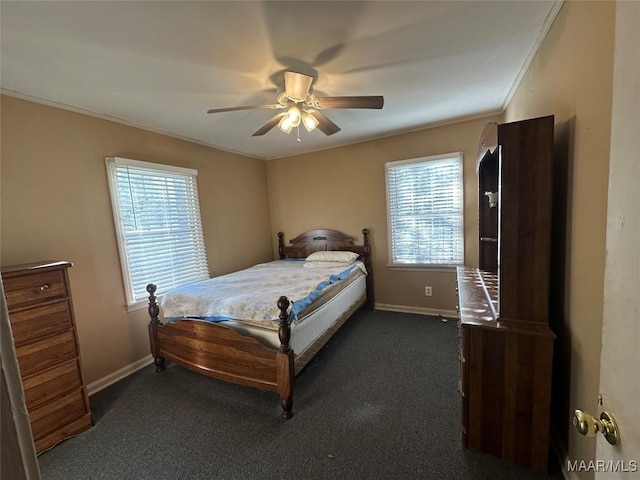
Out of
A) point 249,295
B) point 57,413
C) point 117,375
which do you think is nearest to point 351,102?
point 249,295

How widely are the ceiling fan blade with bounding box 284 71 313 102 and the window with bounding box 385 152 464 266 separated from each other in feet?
6.67

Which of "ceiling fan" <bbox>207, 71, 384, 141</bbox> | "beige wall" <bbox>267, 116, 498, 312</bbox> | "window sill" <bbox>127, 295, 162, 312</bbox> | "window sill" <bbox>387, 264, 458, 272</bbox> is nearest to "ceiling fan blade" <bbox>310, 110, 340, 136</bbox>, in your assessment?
"ceiling fan" <bbox>207, 71, 384, 141</bbox>

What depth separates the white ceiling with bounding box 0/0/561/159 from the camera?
1.40 meters

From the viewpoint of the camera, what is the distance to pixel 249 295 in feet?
7.44

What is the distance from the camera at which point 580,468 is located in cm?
128

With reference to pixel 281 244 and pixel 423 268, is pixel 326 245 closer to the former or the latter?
pixel 281 244

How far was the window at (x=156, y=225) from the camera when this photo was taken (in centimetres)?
263

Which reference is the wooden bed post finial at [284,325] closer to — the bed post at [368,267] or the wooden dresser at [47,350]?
the wooden dresser at [47,350]

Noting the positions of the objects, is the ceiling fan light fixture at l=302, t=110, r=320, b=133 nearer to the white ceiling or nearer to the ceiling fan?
the ceiling fan

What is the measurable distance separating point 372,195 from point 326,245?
40.2 inches

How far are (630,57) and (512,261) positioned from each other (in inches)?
46.1

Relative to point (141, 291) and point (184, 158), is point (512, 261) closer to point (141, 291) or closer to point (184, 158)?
point (141, 291)

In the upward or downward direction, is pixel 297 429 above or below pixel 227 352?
below

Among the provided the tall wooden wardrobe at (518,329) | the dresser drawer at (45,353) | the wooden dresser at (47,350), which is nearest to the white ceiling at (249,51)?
the tall wooden wardrobe at (518,329)
